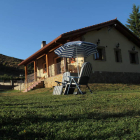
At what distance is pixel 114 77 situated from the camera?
42.5 feet

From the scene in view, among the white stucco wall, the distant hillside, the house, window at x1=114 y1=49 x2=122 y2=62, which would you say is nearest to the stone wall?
the house

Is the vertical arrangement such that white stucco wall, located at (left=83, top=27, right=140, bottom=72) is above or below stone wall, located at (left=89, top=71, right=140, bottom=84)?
above

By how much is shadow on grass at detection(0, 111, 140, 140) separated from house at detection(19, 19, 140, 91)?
8.74 metres

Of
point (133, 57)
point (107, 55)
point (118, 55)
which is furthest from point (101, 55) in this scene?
point (133, 57)

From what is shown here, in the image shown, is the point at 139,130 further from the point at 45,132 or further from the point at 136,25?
the point at 136,25

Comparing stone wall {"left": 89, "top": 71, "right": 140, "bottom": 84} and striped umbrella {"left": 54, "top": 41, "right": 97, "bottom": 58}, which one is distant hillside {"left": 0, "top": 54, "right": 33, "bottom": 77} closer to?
stone wall {"left": 89, "top": 71, "right": 140, "bottom": 84}

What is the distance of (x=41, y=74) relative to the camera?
18625 millimetres

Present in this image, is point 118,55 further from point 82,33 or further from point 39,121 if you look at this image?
point 39,121

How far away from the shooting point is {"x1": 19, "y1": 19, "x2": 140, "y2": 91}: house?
12.0m

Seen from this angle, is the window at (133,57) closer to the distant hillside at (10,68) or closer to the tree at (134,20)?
the tree at (134,20)

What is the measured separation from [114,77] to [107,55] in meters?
1.78

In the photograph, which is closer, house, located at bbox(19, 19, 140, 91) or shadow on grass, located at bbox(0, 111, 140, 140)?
shadow on grass, located at bbox(0, 111, 140, 140)

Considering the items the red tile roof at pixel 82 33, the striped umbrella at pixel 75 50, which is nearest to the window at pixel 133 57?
the red tile roof at pixel 82 33

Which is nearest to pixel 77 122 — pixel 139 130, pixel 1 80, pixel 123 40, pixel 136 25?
pixel 139 130
